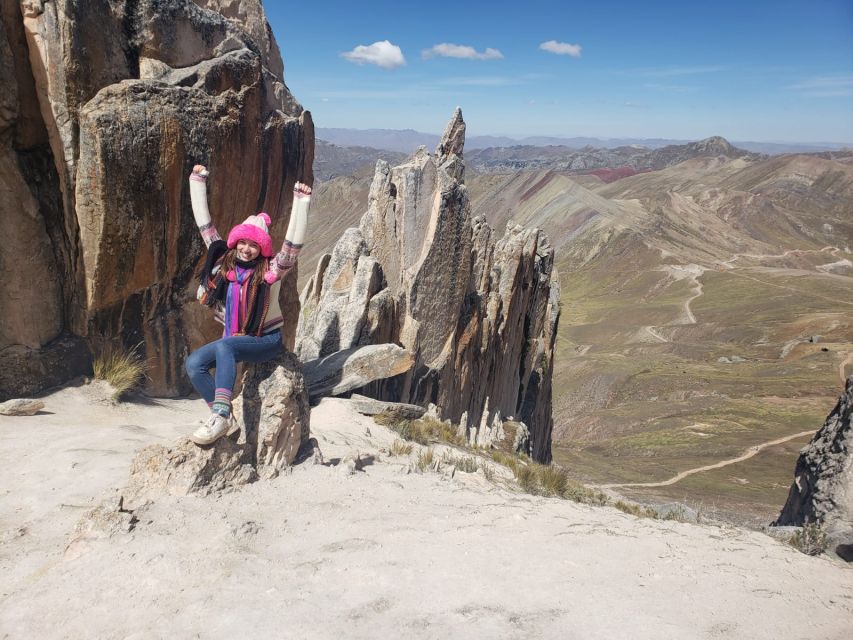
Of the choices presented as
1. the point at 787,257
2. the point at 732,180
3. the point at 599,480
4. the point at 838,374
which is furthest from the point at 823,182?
the point at 599,480

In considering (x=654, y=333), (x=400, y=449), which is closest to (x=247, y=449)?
(x=400, y=449)

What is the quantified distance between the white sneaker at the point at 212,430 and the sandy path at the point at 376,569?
1.52 ft

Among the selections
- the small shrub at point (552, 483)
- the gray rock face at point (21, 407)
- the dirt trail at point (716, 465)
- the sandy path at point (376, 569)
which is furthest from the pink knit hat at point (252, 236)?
the dirt trail at point (716, 465)

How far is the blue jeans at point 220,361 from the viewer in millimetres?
4949

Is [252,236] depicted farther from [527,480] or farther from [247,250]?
[527,480]

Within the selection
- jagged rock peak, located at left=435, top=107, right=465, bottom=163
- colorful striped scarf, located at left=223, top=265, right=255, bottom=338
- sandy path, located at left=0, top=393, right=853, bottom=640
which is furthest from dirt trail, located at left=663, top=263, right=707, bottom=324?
colorful striped scarf, located at left=223, top=265, right=255, bottom=338

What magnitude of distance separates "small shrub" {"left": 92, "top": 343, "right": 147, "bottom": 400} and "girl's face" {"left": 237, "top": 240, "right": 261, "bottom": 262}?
384 cm

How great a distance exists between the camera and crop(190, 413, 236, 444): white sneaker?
4676 millimetres

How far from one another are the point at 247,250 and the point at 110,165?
3210 millimetres

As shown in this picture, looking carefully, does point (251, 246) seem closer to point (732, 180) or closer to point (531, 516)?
point (531, 516)

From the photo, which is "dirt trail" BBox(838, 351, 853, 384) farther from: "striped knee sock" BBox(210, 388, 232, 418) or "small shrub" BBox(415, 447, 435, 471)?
"striped knee sock" BBox(210, 388, 232, 418)

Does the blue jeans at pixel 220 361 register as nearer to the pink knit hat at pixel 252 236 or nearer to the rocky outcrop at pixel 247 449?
the rocky outcrop at pixel 247 449

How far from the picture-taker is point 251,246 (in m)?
5.07

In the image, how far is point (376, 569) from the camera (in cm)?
404
